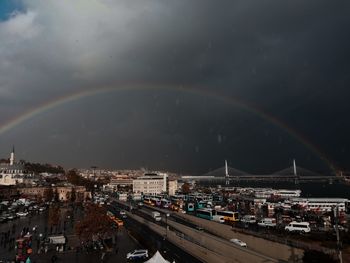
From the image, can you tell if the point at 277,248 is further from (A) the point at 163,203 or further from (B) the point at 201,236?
(A) the point at 163,203

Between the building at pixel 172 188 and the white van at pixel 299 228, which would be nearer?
the white van at pixel 299 228

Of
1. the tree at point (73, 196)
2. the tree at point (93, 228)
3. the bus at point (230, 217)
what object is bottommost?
the bus at point (230, 217)

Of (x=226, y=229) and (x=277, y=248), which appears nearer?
(x=277, y=248)

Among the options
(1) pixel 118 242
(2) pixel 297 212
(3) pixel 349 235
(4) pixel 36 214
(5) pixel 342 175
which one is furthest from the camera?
(5) pixel 342 175

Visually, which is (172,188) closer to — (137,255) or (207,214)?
(207,214)

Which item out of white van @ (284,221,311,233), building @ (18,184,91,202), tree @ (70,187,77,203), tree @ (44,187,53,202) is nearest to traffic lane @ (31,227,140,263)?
white van @ (284,221,311,233)

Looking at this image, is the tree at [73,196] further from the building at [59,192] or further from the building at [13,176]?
the building at [13,176]

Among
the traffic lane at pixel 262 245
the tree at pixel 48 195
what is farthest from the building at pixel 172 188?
the traffic lane at pixel 262 245

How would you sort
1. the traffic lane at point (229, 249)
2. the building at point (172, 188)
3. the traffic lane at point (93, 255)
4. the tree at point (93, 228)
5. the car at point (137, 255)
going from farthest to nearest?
the building at point (172, 188), the tree at point (93, 228), the traffic lane at point (93, 255), the car at point (137, 255), the traffic lane at point (229, 249)

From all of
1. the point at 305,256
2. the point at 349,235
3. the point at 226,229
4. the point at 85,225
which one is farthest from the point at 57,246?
the point at 349,235

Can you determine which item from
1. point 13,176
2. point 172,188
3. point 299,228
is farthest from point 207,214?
point 13,176

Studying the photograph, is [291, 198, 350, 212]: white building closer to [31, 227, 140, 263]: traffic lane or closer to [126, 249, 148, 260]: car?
[31, 227, 140, 263]: traffic lane
